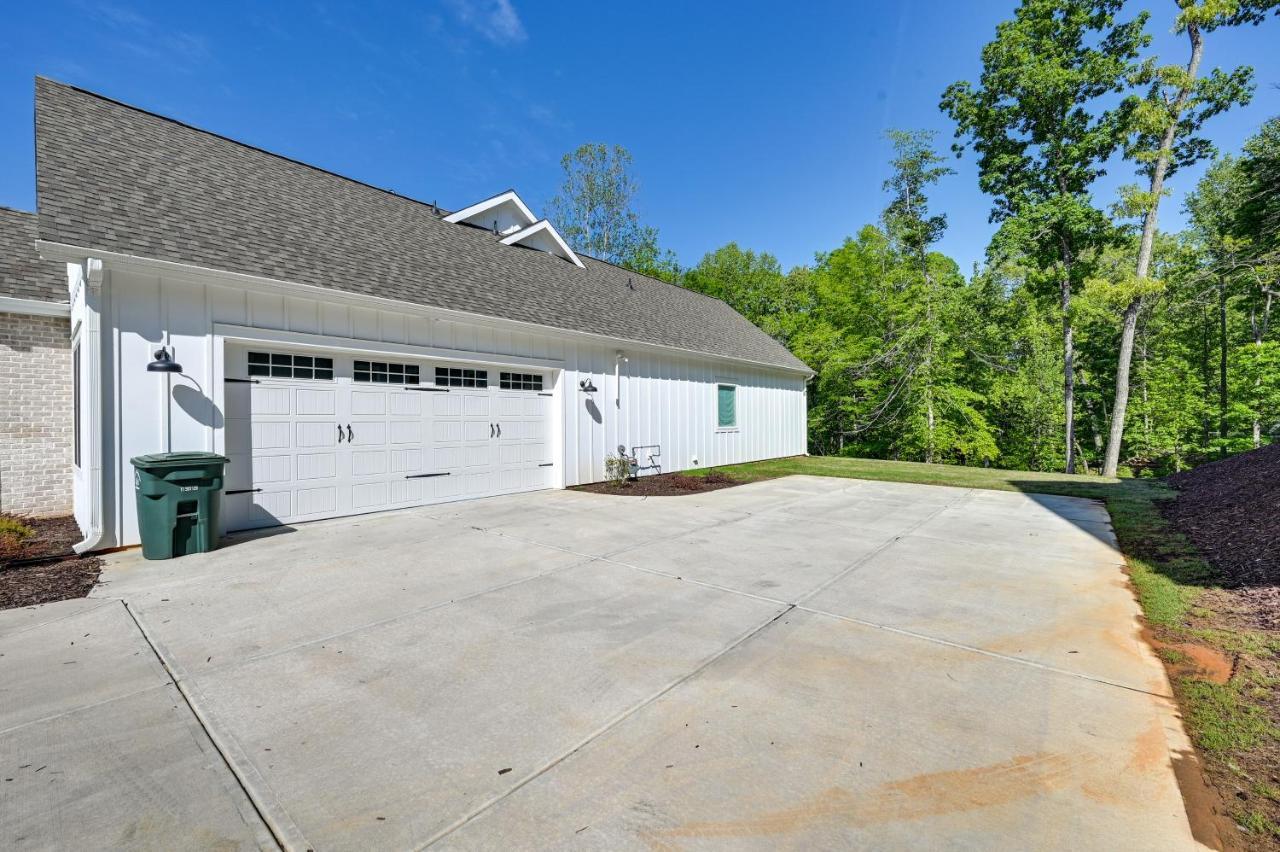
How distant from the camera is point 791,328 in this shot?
26.8m

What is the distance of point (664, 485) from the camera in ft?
35.0

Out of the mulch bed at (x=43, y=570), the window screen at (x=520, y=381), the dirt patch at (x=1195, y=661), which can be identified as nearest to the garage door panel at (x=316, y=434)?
the mulch bed at (x=43, y=570)

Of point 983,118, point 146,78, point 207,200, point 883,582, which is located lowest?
point 883,582

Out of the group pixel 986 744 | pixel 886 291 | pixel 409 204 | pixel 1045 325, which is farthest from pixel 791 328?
pixel 986 744

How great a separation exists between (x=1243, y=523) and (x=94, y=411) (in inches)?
491

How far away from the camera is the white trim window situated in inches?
579

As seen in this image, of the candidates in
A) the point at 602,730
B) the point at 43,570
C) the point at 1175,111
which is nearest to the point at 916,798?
the point at 602,730

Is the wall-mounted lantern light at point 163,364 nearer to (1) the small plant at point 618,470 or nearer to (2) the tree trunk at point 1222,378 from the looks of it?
(1) the small plant at point 618,470

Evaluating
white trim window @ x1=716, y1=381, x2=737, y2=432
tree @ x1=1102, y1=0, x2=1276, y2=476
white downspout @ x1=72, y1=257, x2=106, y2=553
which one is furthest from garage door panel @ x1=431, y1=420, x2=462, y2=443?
tree @ x1=1102, y1=0, x2=1276, y2=476

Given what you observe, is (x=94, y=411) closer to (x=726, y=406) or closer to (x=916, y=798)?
(x=916, y=798)

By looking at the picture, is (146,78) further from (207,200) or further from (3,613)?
(3,613)

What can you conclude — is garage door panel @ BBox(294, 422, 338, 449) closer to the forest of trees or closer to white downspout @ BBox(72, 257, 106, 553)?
white downspout @ BBox(72, 257, 106, 553)

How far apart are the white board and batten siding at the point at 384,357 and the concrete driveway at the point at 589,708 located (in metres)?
A: 1.85

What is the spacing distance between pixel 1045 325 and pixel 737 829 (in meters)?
25.4
